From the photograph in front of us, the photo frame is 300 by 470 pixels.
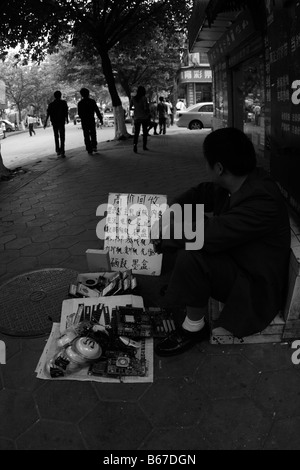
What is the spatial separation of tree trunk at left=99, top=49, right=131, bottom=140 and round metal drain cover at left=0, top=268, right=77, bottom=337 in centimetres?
1095

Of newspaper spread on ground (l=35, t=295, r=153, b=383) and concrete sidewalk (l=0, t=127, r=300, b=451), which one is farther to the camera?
newspaper spread on ground (l=35, t=295, r=153, b=383)

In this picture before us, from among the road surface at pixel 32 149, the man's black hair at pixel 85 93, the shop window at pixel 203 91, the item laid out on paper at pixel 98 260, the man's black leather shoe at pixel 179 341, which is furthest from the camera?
the shop window at pixel 203 91

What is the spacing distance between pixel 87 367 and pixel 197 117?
1748 cm

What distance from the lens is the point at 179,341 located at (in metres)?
2.35

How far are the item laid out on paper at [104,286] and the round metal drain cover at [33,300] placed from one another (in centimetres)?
22

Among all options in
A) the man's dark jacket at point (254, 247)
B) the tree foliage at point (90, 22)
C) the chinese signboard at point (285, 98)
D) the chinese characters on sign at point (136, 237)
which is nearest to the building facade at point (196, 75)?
the tree foliage at point (90, 22)

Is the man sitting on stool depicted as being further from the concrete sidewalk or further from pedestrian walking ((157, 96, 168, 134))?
pedestrian walking ((157, 96, 168, 134))

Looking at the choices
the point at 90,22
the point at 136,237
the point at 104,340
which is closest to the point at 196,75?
the point at 90,22

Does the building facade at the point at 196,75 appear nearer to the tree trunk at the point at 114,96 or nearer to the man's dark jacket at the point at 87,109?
the tree trunk at the point at 114,96

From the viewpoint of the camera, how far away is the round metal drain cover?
2.69 metres

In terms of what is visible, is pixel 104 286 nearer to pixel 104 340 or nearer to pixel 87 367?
pixel 104 340

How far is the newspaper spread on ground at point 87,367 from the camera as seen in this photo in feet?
7.02

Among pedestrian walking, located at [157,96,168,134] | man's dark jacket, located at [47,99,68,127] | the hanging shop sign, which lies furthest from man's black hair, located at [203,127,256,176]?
the hanging shop sign
